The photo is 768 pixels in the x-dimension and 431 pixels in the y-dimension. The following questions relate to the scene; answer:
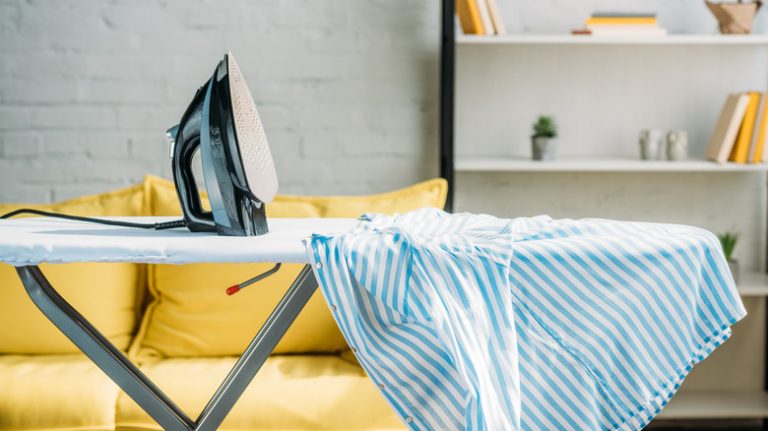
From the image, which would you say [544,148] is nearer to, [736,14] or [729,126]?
[729,126]

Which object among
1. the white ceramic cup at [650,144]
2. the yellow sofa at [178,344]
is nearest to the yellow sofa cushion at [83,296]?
the yellow sofa at [178,344]

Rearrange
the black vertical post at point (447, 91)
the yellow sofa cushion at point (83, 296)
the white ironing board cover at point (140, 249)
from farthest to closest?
1. the black vertical post at point (447, 91)
2. the yellow sofa cushion at point (83, 296)
3. the white ironing board cover at point (140, 249)

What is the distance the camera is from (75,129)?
8.46 feet

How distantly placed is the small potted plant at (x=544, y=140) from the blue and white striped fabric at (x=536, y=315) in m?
1.31

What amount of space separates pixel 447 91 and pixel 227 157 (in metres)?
1.23

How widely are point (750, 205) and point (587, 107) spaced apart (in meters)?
0.63

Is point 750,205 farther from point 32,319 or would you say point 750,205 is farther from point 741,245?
point 32,319

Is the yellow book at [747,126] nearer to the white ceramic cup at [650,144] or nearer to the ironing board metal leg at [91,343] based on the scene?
the white ceramic cup at [650,144]

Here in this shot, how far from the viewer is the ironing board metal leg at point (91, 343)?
46.6 inches

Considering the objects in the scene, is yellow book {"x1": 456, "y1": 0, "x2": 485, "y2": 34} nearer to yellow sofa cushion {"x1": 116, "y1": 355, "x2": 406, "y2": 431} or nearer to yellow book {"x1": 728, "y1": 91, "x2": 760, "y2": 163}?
yellow book {"x1": 728, "y1": 91, "x2": 760, "y2": 163}

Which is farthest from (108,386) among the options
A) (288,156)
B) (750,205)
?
(750,205)

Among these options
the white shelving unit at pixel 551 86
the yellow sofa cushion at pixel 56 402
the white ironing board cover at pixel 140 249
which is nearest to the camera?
the white ironing board cover at pixel 140 249

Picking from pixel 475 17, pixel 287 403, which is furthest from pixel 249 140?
pixel 475 17

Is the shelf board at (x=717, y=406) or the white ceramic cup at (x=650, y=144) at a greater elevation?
the white ceramic cup at (x=650, y=144)
